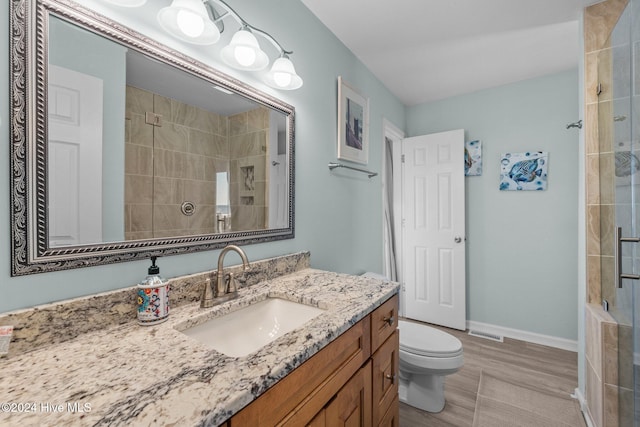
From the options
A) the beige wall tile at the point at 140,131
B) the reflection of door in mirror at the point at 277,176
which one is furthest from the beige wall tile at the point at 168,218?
the reflection of door in mirror at the point at 277,176

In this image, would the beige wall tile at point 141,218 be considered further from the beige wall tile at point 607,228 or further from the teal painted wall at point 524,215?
the teal painted wall at point 524,215

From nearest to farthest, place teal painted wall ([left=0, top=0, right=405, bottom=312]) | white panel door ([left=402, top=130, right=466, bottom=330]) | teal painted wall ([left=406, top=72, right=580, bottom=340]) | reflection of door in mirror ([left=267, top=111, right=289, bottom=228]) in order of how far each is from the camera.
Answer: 1. teal painted wall ([left=0, top=0, right=405, bottom=312])
2. reflection of door in mirror ([left=267, top=111, right=289, bottom=228])
3. teal painted wall ([left=406, top=72, right=580, bottom=340])
4. white panel door ([left=402, top=130, right=466, bottom=330])

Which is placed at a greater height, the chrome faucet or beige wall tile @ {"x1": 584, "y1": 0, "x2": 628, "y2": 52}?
beige wall tile @ {"x1": 584, "y1": 0, "x2": 628, "y2": 52}

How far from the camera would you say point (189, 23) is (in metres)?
0.94

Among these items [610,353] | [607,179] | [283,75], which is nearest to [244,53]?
[283,75]

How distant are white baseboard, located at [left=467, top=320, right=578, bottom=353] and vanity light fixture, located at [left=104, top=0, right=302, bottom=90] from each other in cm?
284

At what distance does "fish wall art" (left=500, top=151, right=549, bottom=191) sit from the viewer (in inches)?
99.0

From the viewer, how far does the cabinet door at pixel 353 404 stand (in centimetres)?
82

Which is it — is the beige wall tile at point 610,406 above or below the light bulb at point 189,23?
below

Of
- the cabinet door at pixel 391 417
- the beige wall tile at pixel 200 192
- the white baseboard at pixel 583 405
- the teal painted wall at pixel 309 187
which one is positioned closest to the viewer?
the teal painted wall at pixel 309 187

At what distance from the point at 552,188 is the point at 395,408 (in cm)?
238

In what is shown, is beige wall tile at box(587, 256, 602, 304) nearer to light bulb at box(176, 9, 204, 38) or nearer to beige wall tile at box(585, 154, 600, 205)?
beige wall tile at box(585, 154, 600, 205)

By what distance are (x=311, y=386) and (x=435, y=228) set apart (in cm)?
252

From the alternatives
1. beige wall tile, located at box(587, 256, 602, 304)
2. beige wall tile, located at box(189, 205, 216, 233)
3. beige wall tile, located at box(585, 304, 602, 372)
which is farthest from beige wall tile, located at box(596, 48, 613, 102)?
beige wall tile, located at box(189, 205, 216, 233)
